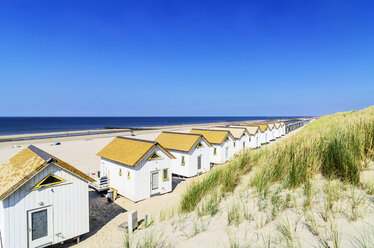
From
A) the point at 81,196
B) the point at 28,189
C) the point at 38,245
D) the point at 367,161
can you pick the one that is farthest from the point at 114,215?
the point at 367,161

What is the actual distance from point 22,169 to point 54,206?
2388mm

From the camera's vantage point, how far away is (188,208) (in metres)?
6.84

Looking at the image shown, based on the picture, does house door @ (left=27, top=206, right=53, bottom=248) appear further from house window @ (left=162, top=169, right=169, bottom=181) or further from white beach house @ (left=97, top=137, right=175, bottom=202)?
house window @ (left=162, top=169, right=169, bottom=181)

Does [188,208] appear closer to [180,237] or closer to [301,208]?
[180,237]

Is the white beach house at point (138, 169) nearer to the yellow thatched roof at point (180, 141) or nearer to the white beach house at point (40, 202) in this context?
the yellow thatched roof at point (180, 141)

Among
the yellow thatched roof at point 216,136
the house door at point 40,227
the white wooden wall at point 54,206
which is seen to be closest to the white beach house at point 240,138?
the yellow thatched roof at point 216,136

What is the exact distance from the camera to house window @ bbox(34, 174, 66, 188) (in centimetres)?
980

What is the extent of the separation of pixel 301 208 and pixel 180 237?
2984 millimetres

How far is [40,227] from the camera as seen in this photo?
32.4 feet

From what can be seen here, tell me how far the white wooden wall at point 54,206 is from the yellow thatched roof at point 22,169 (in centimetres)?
27

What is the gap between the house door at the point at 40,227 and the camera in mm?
9609

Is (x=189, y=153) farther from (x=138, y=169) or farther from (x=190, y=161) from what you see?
(x=138, y=169)

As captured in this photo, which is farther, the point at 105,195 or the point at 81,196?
the point at 105,195

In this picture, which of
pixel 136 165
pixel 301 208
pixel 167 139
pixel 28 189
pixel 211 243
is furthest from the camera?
pixel 167 139
